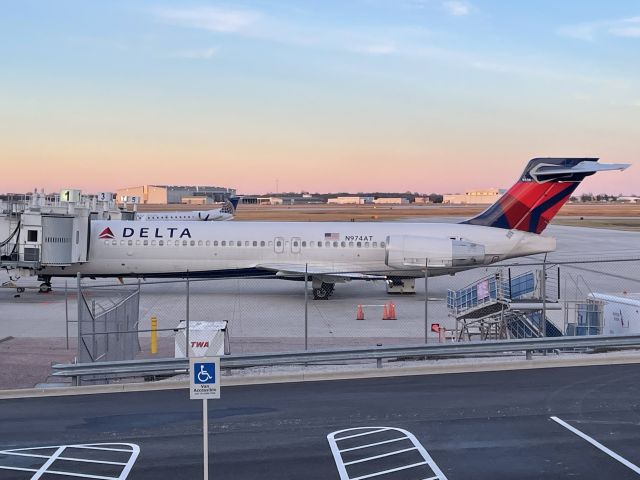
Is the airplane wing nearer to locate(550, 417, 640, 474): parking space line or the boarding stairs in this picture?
the boarding stairs

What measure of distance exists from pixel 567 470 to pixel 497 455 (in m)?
0.92

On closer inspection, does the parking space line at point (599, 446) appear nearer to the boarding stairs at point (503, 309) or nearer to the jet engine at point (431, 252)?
the boarding stairs at point (503, 309)

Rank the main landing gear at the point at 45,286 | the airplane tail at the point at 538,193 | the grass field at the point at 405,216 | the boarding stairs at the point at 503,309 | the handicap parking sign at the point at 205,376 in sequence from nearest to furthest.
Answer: the handicap parking sign at the point at 205,376 → the boarding stairs at the point at 503,309 → the airplane tail at the point at 538,193 → the main landing gear at the point at 45,286 → the grass field at the point at 405,216

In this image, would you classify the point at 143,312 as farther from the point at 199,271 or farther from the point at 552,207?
the point at 552,207

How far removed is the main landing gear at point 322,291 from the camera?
30.7m

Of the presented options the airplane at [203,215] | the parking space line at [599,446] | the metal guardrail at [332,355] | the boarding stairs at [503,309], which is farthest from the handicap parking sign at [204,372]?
the airplane at [203,215]

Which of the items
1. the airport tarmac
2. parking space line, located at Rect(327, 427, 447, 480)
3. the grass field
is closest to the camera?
parking space line, located at Rect(327, 427, 447, 480)

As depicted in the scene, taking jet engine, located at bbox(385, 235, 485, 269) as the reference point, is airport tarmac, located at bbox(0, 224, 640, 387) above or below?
below

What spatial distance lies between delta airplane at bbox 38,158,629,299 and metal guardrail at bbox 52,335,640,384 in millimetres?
15667

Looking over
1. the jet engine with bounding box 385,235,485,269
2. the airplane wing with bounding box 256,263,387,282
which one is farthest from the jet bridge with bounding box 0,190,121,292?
the jet engine with bounding box 385,235,485,269

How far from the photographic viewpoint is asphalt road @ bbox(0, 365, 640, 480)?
9.88 meters

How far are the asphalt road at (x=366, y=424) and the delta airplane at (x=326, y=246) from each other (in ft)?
54.3

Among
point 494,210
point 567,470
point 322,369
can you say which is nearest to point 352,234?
point 494,210

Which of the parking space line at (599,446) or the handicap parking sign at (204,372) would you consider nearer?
the handicap parking sign at (204,372)
